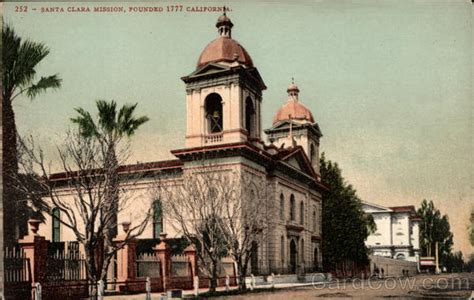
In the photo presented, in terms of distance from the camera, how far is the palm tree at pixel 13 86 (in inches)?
778

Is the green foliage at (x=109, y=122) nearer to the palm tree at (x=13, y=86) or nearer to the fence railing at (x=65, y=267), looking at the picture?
the palm tree at (x=13, y=86)

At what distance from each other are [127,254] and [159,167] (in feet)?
26.3

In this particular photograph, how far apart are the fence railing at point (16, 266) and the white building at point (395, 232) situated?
45.5 ft

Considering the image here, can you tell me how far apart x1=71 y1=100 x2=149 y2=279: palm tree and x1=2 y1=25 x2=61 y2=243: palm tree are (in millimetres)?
1747

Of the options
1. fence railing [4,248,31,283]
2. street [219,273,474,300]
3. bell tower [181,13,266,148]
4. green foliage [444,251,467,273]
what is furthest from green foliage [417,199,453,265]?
fence railing [4,248,31,283]

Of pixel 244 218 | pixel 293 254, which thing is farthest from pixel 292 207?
pixel 244 218

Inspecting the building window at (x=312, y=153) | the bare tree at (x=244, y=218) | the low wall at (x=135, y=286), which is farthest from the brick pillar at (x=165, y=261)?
the building window at (x=312, y=153)

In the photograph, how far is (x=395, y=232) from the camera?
38.2 meters

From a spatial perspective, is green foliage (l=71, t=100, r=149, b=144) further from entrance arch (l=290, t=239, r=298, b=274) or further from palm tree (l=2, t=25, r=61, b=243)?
entrance arch (l=290, t=239, r=298, b=274)

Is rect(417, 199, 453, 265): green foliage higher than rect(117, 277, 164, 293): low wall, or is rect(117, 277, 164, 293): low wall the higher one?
rect(417, 199, 453, 265): green foliage

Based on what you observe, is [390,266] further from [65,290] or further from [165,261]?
[65,290]

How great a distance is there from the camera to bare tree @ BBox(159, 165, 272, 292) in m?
26.0

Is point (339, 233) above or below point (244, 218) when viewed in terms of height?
below

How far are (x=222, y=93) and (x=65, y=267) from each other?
12.4m
